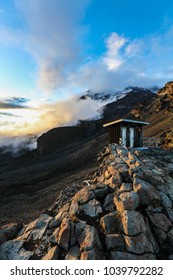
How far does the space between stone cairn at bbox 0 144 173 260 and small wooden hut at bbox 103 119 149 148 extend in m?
12.7

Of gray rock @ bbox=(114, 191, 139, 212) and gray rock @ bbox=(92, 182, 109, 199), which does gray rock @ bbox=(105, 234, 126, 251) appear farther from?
gray rock @ bbox=(92, 182, 109, 199)

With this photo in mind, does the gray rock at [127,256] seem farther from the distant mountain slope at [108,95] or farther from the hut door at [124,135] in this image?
the distant mountain slope at [108,95]

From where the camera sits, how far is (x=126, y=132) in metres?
25.2

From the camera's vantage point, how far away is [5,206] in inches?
1083

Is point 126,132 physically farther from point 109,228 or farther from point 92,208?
point 109,228

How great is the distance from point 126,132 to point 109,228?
17.7 meters

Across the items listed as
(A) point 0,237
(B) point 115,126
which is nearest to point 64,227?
(A) point 0,237

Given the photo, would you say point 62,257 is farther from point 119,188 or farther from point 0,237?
point 119,188

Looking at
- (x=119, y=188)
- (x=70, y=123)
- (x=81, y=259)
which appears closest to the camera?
(x=81, y=259)

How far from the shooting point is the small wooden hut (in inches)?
976

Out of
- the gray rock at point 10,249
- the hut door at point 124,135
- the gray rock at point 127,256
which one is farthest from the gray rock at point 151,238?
the hut door at point 124,135

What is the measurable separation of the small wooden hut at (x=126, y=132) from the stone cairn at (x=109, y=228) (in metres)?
12.7

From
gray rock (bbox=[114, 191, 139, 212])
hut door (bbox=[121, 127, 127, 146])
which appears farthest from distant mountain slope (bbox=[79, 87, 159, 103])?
gray rock (bbox=[114, 191, 139, 212])
